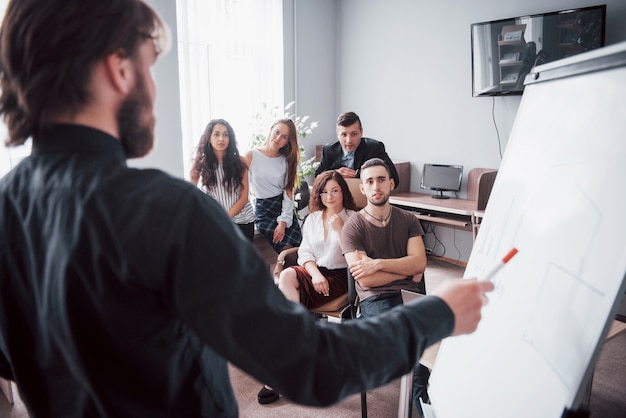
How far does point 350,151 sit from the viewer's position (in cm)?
339

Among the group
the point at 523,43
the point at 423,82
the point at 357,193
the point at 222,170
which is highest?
the point at 523,43

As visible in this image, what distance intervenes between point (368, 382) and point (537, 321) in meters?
0.47

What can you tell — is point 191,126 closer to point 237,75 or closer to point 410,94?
point 237,75

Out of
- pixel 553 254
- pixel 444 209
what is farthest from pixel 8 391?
pixel 444 209

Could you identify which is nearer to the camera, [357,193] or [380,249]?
[380,249]

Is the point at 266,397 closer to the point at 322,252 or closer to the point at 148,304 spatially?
the point at 322,252

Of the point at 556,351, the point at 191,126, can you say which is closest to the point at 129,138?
the point at 556,351

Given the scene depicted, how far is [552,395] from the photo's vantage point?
742 mm

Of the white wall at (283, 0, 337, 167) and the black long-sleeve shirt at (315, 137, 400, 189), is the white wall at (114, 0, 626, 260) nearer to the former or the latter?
the white wall at (283, 0, 337, 167)

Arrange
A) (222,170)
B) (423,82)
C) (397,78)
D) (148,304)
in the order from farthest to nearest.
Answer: (397,78), (423,82), (222,170), (148,304)

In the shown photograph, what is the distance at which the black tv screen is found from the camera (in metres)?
3.13

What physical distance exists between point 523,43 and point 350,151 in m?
1.63

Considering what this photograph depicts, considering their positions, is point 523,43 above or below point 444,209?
above

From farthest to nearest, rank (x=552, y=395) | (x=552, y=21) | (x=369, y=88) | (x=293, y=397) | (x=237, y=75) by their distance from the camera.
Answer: (x=369, y=88), (x=237, y=75), (x=552, y=21), (x=552, y=395), (x=293, y=397)
